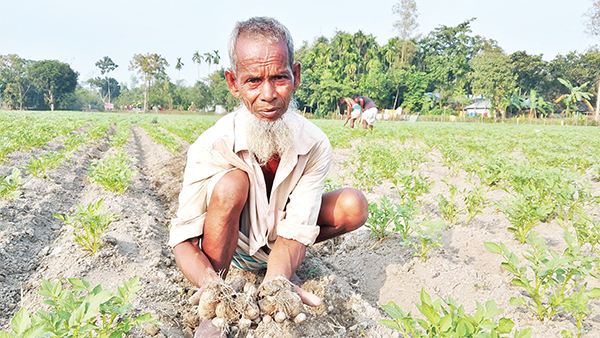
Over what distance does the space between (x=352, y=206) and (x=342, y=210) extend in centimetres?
7

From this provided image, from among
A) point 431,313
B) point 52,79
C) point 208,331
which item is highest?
point 52,79

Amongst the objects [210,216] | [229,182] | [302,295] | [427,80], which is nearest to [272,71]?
[229,182]

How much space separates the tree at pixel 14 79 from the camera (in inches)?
2415

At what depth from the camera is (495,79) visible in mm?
42500

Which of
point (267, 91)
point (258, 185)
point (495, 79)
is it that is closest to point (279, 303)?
point (258, 185)

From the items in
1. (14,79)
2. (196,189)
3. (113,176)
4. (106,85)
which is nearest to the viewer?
(196,189)

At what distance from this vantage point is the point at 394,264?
2.83 metres

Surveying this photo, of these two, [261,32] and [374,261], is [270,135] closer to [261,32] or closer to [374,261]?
[261,32]

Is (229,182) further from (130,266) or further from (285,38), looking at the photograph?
(130,266)

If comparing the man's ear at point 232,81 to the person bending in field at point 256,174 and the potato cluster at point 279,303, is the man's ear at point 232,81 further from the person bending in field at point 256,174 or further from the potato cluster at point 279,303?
the potato cluster at point 279,303

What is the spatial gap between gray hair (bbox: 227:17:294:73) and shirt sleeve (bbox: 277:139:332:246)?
54 centimetres

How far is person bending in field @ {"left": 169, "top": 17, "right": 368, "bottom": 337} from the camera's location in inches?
75.3

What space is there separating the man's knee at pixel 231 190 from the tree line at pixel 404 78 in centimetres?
4678

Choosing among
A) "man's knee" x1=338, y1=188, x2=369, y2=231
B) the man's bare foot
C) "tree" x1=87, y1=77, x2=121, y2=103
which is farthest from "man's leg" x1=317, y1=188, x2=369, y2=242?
"tree" x1=87, y1=77, x2=121, y2=103
